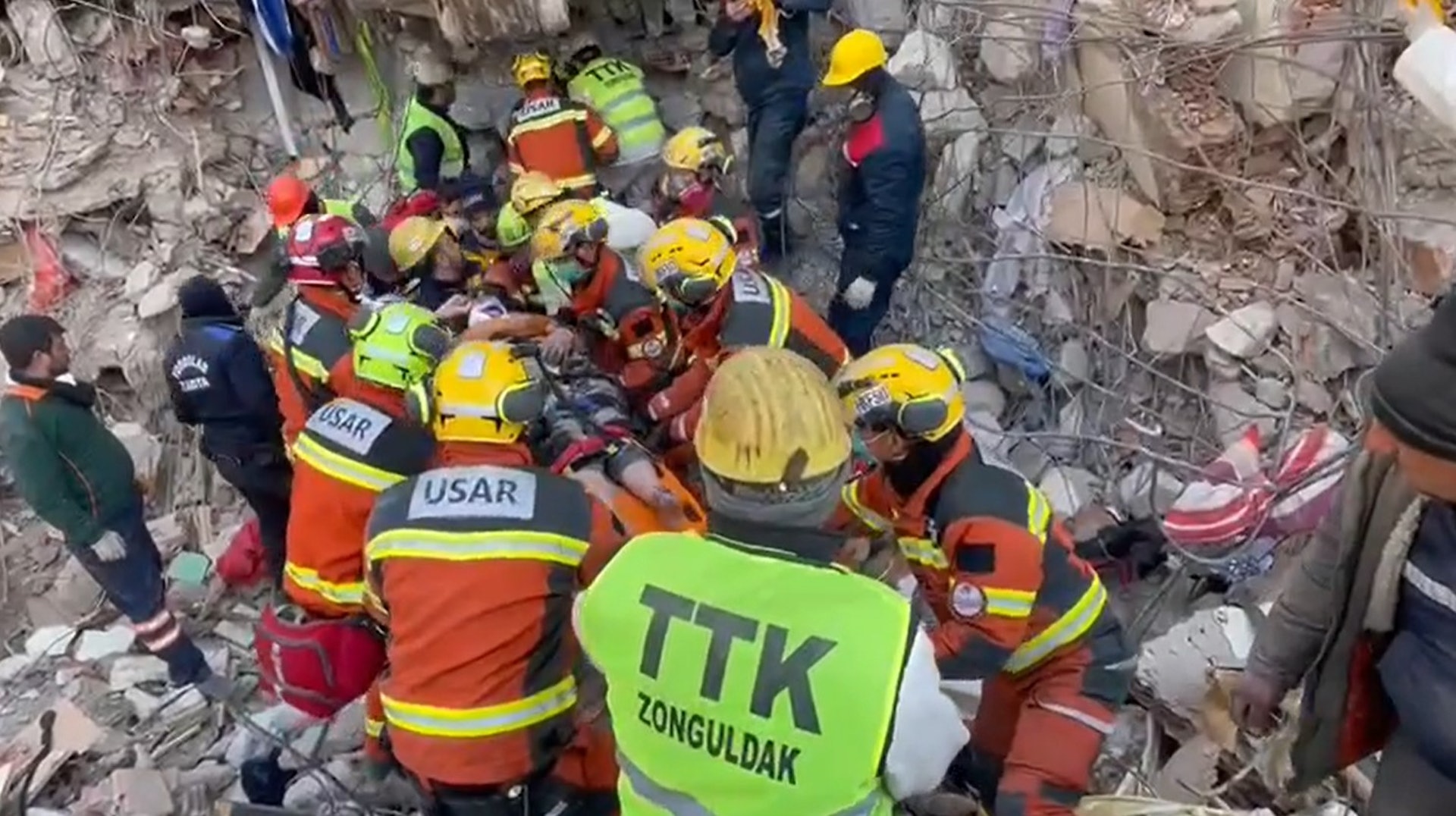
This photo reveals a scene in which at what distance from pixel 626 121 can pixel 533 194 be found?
108 cm

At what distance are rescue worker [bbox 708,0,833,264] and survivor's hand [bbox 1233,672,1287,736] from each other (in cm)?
411

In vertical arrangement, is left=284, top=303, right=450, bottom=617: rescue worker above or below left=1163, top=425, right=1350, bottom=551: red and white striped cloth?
above

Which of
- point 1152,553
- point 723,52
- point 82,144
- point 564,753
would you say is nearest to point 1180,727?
point 1152,553

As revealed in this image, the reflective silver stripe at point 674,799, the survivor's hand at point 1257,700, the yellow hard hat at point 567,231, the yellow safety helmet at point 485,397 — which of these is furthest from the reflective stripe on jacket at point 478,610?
the yellow hard hat at point 567,231

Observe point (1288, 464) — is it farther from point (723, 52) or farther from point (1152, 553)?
point (723, 52)

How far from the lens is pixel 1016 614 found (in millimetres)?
3152

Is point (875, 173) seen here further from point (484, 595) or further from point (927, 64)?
point (484, 595)

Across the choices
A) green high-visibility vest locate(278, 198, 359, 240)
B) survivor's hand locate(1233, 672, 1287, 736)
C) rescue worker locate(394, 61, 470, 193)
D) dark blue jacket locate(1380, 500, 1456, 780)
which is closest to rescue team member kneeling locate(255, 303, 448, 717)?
green high-visibility vest locate(278, 198, 359, 240)

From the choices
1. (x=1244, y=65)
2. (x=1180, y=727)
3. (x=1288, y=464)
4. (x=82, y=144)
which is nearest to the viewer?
(x=1180, y=727)

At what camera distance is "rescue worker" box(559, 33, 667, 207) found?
6754 millimetres

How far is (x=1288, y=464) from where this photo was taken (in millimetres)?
4391

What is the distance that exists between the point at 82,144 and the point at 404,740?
5.47 metres

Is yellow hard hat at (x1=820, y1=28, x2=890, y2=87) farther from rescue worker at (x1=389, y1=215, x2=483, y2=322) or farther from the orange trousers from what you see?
the orange trousers

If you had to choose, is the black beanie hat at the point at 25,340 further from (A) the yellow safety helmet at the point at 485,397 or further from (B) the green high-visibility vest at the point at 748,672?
(B) the green high-visibility vest at the point at 748,672
